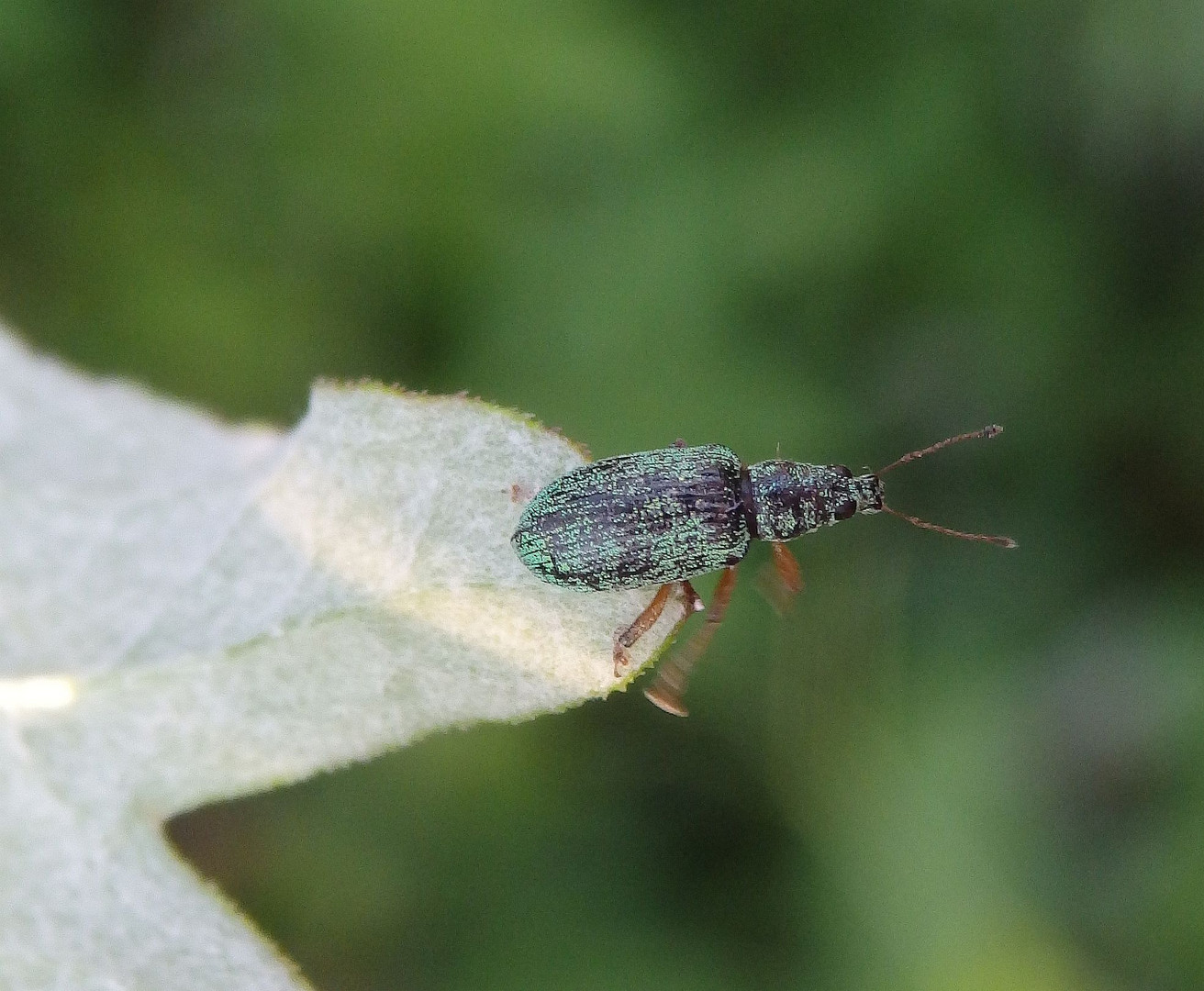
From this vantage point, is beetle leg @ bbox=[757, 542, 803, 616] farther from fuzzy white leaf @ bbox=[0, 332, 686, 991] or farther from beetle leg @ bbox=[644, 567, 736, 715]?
fuzzy white leaf @ bbox=[0, 332, 686, 991]

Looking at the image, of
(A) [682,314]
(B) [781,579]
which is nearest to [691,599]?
(B) [781,579]

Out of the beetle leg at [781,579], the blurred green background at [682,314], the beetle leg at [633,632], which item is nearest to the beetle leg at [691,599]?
the beetle leg at [633,632]

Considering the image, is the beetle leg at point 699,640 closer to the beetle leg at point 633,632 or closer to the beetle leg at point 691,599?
the beetle leg at point 691,599

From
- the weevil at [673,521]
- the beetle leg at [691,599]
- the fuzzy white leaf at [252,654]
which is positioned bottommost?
the fuzzy white leaf at [252,654]

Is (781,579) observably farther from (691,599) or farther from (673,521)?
(691,599)

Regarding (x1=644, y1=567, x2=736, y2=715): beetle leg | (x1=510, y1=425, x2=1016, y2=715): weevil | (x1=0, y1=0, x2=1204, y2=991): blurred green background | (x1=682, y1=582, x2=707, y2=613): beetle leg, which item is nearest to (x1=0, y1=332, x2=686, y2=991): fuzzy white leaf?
(x1=510, y1=425, x2=1016, y2=715): weevil

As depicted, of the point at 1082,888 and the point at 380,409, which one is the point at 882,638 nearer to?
the point at 1082,888

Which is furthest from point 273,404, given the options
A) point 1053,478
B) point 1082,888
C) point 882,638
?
point 1082,888
